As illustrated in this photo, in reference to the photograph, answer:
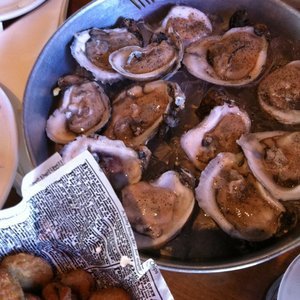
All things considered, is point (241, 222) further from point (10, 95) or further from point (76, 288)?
point (10, 95)

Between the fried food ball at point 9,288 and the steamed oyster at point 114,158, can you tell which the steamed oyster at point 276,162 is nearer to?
the steamed oyster at point 114,158

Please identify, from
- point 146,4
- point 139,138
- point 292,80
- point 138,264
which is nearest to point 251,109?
point 292,80

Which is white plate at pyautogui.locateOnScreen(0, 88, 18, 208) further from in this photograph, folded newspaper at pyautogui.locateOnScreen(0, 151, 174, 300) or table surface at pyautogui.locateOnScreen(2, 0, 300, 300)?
table surface at pyautogui.locateOnScreen(2, 0, 300, 300)

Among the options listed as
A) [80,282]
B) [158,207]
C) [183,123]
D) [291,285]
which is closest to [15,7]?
[183,123]

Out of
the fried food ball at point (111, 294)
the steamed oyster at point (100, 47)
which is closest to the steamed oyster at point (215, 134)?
the steamed oyster at point (100, 47)

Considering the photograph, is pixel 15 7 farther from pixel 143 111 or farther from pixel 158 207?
pixel 158 207

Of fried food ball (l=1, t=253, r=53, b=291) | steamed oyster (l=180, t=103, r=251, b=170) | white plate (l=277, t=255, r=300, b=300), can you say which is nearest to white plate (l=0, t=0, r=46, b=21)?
steamed oyster (l=180, t=103, r=251, b=170)
